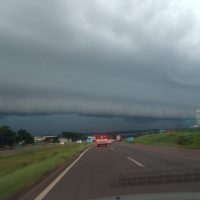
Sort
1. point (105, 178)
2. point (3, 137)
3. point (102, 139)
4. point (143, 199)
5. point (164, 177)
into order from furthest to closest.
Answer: point (3, 137) → point (102, 139) → point (105, 178) → point (164, 177) → point (143, 199)

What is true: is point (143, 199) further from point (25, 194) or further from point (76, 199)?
point (25, 194)

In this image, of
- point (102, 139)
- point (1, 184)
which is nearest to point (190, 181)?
point (1, 184)

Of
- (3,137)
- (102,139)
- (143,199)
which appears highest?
(3,137)

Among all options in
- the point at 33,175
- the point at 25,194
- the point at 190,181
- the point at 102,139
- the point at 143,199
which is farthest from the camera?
the point at 102,139

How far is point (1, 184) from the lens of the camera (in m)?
18.4

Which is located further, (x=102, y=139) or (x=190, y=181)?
(x=102, y=139)

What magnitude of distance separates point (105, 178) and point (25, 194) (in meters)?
4.83

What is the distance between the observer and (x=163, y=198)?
732 centimetres

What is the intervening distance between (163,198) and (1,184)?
1193 centimetres

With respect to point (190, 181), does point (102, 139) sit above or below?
above

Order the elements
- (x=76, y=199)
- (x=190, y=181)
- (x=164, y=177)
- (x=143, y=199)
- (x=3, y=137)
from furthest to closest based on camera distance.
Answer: (x=3, y=137) → (x=164, y=177) → (x=190, y=181) → (x=76, y=199) → (x=143, y=199)

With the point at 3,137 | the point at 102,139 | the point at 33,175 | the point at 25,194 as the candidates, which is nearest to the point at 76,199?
the point at 25,194

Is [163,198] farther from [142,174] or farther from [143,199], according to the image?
[142,174]

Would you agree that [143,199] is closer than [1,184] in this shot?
Yes
